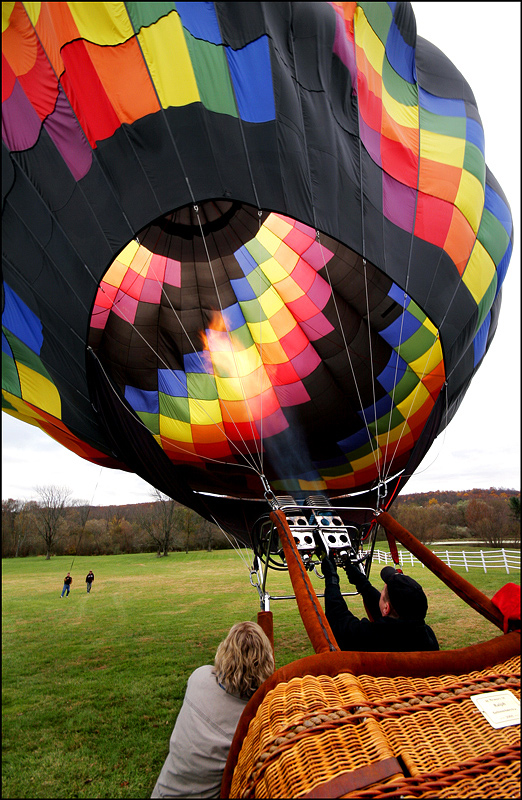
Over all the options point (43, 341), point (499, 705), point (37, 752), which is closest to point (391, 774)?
point (499, 705)

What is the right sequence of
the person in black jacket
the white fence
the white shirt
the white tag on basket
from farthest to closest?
the white fence, the person in black jacket, the white shirt, the white tag on basket

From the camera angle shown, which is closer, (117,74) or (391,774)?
(391,774)

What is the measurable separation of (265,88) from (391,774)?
3.24m

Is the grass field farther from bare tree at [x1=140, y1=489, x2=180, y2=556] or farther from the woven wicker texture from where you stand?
bare tree at [x1=140, y1=489, x2=180, y2=556]

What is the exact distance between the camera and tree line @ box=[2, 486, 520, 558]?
17156 mm

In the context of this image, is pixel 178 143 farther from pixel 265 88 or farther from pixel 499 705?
pixel 499 705

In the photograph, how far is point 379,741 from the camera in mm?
743

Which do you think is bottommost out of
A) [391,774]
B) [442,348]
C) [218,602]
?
[218,602]

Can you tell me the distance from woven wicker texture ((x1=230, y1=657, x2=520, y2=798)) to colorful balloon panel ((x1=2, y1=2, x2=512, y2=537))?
112 inches

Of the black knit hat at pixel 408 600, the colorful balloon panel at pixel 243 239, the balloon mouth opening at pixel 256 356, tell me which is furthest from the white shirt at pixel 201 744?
the balloon mouth opening at pixel 256 356

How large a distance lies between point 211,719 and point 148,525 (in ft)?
74.6

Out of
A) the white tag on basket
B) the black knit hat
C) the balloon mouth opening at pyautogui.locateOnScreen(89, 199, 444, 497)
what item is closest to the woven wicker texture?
the white tag on basket

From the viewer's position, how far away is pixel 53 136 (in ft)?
8.75

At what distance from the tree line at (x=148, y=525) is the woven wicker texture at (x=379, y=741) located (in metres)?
16.6
